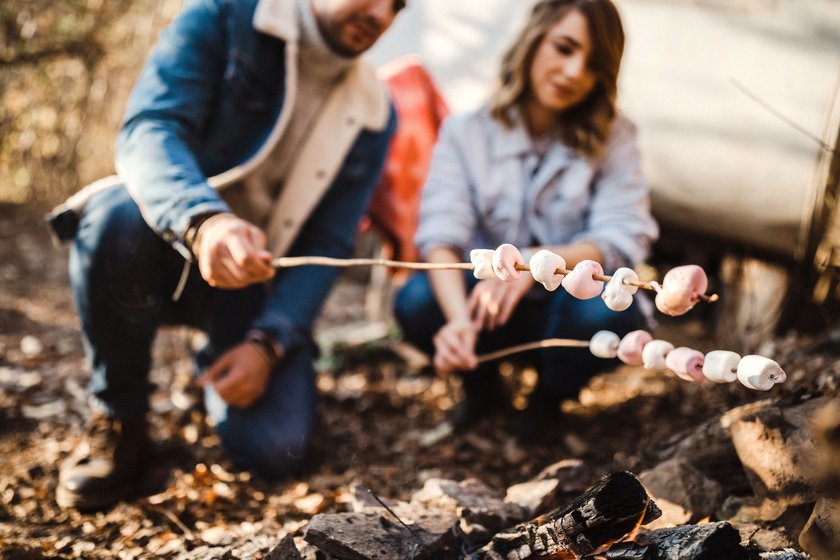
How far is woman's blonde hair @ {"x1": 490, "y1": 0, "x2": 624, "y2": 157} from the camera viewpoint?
2.06 meters

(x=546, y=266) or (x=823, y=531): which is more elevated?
(x=546, y=266)

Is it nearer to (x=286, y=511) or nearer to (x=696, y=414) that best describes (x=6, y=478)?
(x=286, y=511)

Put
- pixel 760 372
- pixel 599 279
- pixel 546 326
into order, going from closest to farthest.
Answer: pixel 760 372 < pixel 599 279 < pixel 546 326

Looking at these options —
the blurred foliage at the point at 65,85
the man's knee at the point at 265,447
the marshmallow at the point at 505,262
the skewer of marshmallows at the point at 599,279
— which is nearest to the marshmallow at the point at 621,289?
the skewer of marshmallows at the point at 599,279

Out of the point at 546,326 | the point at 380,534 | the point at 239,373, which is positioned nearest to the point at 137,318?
the point at 239,373

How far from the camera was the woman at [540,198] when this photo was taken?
206 cm

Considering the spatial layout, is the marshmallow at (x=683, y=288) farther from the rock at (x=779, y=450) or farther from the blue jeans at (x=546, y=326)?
the blue jeans at (x=546, y=326)

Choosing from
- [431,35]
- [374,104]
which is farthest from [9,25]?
[374,104]

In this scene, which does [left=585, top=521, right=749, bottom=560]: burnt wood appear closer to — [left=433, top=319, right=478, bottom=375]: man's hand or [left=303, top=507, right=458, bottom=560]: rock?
[left=303, top=507, right=458, bottom=560]: rock

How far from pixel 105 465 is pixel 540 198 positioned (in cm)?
161

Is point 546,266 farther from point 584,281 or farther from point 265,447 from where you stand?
point 265,447

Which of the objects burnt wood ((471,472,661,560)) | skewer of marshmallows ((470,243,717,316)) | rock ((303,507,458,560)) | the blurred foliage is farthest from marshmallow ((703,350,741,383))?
the blurred foliage

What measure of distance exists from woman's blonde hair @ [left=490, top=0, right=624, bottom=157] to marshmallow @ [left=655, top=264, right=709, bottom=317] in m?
1.16

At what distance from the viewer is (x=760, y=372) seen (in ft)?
3.61
